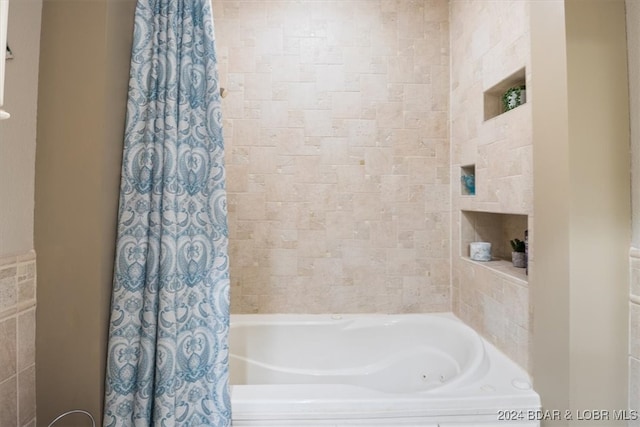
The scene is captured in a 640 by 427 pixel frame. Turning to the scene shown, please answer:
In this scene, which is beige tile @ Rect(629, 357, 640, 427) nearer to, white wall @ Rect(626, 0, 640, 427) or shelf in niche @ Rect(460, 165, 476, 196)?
white wall @ Rect(626, 0, 640, 427)

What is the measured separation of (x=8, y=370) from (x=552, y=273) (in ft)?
5.64

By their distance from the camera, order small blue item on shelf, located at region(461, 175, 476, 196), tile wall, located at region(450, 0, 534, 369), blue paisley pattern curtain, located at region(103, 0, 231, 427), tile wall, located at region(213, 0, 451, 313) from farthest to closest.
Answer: tile wall, located at region(213, 0, 451, 313)
small blue item on shelf, located at region(461, 175, 476, 196)
tile wall, located at region(450, 0, 534, 369)
blue paisley pattern curtain, located at region(103, 0, 231, 427)

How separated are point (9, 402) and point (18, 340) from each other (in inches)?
6.5

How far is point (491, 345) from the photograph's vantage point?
5.28 ft

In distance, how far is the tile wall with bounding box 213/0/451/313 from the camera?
2.07 metres

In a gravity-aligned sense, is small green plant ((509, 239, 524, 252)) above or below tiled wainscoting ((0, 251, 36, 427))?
above

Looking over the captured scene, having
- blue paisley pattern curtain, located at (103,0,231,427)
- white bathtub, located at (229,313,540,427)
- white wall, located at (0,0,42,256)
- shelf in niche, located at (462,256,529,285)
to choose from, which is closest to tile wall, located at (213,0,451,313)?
white bathtub, located at (229,313,540,427)

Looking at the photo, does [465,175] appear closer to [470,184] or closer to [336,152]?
[470,184]

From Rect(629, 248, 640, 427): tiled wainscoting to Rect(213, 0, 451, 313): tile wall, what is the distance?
1.15 meters

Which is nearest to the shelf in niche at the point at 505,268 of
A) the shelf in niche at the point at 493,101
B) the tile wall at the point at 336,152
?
the tile wall at the point at 336,152

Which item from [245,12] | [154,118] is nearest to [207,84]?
[154,118]

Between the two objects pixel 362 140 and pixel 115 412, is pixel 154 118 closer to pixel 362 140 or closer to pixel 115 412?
pixel 115 412

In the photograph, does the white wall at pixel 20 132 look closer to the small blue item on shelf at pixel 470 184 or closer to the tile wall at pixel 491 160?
the tile wall at pixel 491 160

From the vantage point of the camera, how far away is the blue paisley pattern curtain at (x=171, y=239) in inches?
41.6
